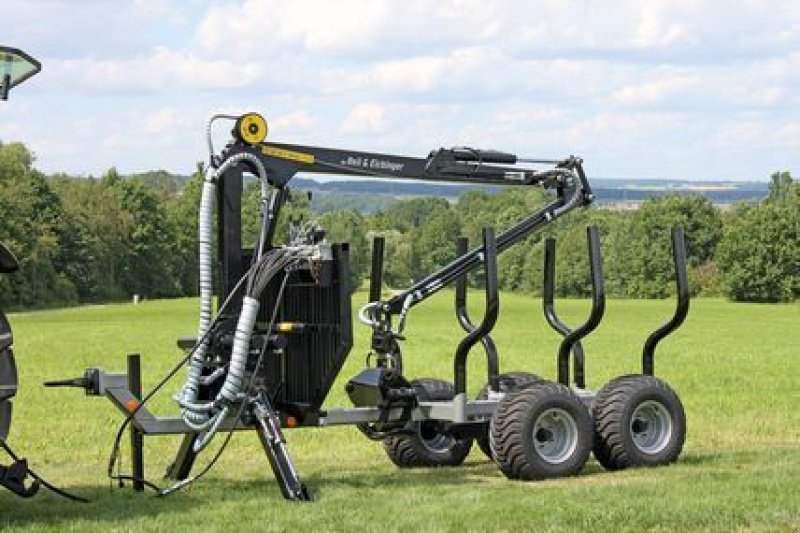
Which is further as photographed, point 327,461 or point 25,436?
point 25,436

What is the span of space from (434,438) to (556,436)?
67.8 inches

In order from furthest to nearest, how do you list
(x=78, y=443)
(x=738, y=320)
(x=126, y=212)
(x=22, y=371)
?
(x=126, y=212)
(x=738, y=320)
(x=22, y=371)
(x=78, y=443)

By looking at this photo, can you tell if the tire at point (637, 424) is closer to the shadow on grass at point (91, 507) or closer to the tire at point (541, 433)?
the tire at point (541, 433)

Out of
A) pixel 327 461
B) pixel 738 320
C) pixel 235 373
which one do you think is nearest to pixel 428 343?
pixel 738 320

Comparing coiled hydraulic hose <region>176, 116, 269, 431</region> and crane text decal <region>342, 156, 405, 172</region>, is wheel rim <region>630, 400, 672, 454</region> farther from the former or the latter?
coiled hydraulic hose <region>176, 116, 269, 431</region>

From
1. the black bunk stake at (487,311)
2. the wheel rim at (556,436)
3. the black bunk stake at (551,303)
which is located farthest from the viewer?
the black bunk stake at (551,303)

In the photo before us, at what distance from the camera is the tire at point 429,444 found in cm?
1346

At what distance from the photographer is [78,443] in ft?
56.6

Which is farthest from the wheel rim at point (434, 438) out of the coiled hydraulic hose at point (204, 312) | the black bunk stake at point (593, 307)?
the coiled hydraulic hose at point (204, 312)

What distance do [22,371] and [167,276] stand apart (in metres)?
81.4

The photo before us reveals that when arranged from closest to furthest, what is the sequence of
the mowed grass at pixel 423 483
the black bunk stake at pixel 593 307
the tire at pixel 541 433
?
the mowed grass at pixel 423 483, the tire at pixel 541 433, the black bunk stake at pixel 593 307

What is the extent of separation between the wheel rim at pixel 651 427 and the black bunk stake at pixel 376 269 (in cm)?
268

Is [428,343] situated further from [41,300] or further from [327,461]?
[41,300]

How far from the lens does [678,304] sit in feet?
45.1
